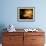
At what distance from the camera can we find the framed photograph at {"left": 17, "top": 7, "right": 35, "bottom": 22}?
15.7 feet

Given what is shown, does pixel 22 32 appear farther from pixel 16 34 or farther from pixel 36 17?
pixel 36 17

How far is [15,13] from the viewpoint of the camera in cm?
481

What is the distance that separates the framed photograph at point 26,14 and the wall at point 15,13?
11cm

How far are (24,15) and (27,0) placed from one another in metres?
0.53

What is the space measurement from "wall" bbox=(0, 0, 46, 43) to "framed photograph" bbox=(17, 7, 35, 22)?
106 mm

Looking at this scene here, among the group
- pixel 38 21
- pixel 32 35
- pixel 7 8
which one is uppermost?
pixel 7 8

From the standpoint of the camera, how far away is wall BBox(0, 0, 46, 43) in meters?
4.79

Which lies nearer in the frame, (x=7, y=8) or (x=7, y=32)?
(x=7, y=32)

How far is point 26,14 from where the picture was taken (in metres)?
4.82

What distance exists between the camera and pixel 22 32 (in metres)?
4.27

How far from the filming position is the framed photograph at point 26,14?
4781mm

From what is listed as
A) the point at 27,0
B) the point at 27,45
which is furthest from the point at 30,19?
the point at 27,45

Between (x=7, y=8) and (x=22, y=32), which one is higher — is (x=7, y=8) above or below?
above

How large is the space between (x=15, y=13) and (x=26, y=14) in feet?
1.27
